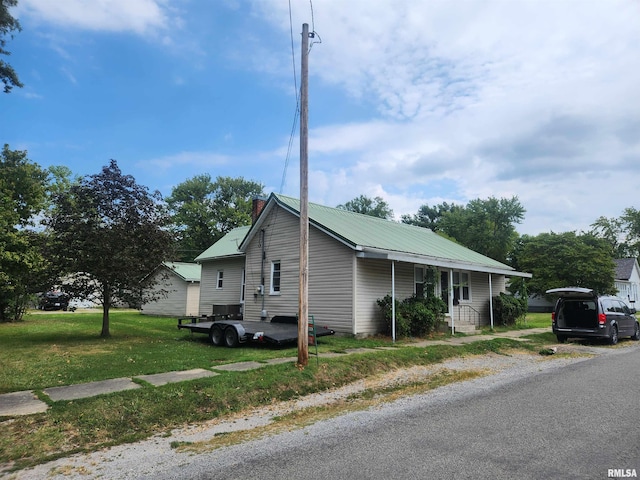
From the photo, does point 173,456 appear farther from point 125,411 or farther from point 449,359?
point 449,359

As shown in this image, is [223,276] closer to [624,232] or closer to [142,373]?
[142,373]

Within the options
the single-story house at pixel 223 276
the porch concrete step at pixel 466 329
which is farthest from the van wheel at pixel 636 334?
the single-story house at pixel 223 276

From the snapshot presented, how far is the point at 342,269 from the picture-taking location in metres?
15.2

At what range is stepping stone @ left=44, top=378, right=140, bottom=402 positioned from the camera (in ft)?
22.4

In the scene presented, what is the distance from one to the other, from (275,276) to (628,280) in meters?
38.2

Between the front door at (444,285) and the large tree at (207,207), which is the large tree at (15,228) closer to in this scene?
the front door at (444,285)

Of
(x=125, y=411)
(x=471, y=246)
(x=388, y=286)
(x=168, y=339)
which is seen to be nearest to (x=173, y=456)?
(x=125, y=411)

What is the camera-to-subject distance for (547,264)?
3562cm

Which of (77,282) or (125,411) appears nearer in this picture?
(125,411)

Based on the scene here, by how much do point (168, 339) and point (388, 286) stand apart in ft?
26.0

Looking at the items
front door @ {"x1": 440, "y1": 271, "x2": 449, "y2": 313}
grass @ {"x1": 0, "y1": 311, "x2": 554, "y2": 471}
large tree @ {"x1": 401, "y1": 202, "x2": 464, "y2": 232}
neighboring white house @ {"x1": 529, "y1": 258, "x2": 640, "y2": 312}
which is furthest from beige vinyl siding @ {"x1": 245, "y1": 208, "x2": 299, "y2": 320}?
large tree @ {"x1": 401, "y1": 202, "x2": 464, "y2": 232}

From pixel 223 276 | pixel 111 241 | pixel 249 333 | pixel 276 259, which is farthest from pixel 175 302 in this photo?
pixel 249 333

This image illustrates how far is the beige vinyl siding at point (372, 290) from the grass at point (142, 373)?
2.25ft

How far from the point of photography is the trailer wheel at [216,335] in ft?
43.0
